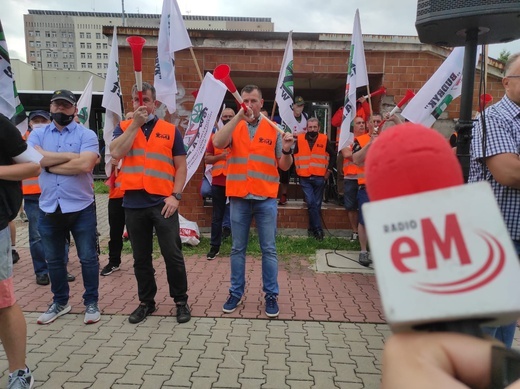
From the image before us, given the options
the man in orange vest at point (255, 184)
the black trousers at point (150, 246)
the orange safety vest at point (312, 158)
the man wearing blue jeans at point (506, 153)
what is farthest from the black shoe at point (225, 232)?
the man wearing blue jeans at point (506, 153)

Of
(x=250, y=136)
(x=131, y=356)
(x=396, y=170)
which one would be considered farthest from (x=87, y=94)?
(x=396, y=170)

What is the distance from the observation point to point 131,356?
128 inches

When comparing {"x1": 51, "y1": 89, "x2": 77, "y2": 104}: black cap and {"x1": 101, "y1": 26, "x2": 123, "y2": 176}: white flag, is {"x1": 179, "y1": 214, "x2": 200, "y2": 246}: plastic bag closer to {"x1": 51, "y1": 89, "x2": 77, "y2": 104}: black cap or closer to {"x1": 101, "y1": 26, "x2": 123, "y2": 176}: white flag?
{"x1": 101, "y1": 26, "x2": 123, "y2": 176}: white flag

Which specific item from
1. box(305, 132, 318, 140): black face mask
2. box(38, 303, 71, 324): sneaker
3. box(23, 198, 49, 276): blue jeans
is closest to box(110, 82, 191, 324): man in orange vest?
box(38, 303, 71, 324): sneaker

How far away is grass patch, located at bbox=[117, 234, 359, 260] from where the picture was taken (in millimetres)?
6242

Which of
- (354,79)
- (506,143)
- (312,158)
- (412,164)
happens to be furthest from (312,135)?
(412,164)

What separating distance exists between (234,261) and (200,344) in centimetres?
90

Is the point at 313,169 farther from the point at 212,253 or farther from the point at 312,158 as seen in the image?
the point at 212,253

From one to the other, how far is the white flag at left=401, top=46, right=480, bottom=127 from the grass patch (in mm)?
2972

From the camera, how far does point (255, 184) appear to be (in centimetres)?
394

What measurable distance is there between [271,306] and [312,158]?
3.56 meters

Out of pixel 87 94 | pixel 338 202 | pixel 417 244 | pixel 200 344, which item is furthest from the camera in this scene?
pixel 338 202

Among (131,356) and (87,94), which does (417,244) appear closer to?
(131,356)

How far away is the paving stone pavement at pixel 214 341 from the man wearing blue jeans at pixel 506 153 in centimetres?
146
